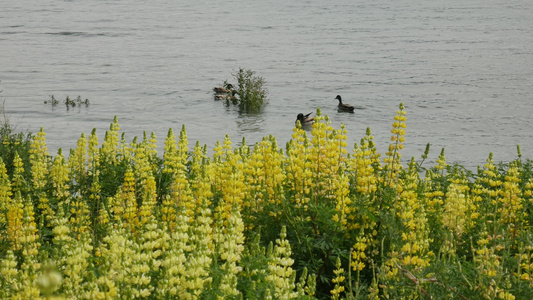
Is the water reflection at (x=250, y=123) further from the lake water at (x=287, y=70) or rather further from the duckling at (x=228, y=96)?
the duckling at (x=228, y=96)

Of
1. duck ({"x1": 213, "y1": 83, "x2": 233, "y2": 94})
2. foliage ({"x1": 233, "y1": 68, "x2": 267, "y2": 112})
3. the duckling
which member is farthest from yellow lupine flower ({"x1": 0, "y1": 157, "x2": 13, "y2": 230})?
duck ({"x1": 213, "y1": 83, "x2": 233, "y2": 94})

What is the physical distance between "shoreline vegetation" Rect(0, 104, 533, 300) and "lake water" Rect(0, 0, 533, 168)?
289 inches

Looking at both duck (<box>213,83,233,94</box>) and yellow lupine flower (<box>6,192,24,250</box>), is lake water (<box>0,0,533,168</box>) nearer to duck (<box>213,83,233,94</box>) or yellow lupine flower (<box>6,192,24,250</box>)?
duck (<box>213,83,233,94</box>)

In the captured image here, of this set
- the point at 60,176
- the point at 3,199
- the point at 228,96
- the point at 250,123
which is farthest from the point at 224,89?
the point at 3,199

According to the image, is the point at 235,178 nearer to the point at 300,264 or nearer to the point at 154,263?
the point at 300,264

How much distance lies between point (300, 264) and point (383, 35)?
87.7ft

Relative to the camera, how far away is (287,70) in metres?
23.8

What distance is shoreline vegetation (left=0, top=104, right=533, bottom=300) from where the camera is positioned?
3248 millimetres

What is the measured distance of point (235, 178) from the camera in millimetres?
5238

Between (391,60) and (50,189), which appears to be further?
(391,60)

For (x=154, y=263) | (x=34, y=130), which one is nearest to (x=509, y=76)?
(x=34, y=130)

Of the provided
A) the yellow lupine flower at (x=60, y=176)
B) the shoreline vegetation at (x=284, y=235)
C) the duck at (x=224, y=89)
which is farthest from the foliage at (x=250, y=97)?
the yellow lupine flower at (x=60, y=176)

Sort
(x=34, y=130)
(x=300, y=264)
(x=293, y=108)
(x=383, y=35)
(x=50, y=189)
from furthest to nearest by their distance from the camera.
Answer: (x=383, y=35) → (x=293, y=108) → (x=34, y=130) → (x=50, y=189) → (x=300, y=264)

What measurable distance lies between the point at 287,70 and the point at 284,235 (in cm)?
2087
